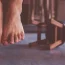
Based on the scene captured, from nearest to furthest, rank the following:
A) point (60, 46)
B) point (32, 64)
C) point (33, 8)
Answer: point (32, 64) < point (60, 46) < point (33, 8)

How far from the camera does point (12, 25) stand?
81 centimetres

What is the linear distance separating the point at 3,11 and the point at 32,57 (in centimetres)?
198

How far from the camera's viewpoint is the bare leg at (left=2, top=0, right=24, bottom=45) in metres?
0.80

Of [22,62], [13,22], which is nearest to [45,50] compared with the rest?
[22,62]

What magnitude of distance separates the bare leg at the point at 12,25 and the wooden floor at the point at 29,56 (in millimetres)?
1704

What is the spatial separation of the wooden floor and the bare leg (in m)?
1.70

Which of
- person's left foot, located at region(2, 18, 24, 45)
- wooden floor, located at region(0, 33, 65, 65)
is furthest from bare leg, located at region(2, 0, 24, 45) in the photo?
wooden floor, located at region(0, 33, 65, 65)

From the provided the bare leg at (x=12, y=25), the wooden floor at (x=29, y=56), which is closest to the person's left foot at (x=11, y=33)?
the bare leg at (x=12, y=25)

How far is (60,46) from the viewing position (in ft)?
11.1

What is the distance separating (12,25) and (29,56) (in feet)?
6.59

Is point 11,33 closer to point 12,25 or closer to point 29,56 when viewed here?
point 12,25

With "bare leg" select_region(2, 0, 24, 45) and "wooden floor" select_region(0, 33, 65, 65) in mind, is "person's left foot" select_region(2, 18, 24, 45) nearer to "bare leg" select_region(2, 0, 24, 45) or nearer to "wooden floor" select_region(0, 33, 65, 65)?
"bare leg" select_region(2, 0, 24, 45)

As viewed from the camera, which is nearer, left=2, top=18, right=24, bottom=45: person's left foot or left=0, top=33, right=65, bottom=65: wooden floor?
left=2, top=18, right=24, bottom=45: person's left foot

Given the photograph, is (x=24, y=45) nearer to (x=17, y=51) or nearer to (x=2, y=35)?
(x=17, y=51)
